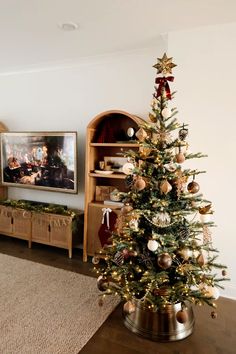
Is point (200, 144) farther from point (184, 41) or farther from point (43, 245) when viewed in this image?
point (43, 245)

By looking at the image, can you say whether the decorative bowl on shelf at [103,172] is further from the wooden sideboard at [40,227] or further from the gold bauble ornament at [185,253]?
the gold bauble ornament at [185,253]

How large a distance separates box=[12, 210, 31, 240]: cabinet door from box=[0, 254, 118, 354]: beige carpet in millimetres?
660

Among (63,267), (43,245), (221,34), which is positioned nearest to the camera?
(221,34)

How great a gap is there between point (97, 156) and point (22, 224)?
154 cm

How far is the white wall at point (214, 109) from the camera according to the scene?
2455 mm

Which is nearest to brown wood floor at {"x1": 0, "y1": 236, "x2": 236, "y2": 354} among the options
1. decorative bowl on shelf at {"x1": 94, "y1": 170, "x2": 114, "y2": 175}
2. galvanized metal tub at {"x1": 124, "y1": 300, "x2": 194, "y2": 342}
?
galvanized metal tub at {"x1": 124, "y1": 300, "x2": 194, "y2": 342}

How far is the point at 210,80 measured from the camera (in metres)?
2.51

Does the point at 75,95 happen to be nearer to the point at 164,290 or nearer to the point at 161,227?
the point at 161,227

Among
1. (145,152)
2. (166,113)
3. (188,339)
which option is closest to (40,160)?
(145,152)

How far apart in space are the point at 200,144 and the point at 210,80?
63cm

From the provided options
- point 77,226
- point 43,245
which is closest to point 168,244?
point 77,226

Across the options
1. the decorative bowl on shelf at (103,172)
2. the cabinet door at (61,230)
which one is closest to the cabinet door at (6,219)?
the cabinet door at (61,230)

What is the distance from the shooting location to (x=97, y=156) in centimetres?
350

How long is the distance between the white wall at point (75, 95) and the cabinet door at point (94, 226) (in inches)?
22.5
